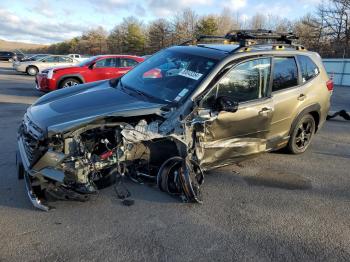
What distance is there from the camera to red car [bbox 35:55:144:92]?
12016 mm

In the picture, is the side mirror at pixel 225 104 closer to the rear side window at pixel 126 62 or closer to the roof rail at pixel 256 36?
the roof rail at pixel 256 36

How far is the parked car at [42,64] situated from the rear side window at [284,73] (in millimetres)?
19505

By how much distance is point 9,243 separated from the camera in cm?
323

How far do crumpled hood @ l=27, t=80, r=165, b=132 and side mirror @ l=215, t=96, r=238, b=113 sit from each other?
2.30 feet

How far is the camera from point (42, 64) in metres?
23.8

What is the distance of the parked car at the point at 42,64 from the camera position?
76.5 ft

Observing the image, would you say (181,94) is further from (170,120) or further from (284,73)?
(284,73)

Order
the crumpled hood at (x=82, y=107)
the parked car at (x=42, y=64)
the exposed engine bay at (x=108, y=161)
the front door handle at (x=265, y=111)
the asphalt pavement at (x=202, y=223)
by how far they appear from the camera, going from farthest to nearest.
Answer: the parked car at (x=42, y=64) → the front door handle at (x=265, y=111) → the crumpled hood at (x=82, y=107) → the exposed engine bay at (x=108, y=161) → the asphalt pavement at (x=202, y=223)

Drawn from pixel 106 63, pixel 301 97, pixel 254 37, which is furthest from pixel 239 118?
pixel 106 63

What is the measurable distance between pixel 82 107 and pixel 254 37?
8.42 ft

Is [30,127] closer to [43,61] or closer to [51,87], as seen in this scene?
[51,87]

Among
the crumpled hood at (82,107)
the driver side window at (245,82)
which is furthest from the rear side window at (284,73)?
the crumpled hood at (82,107)

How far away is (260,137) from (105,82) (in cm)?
238

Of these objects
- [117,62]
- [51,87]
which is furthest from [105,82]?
[117,62]
